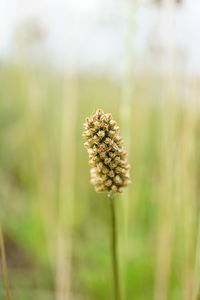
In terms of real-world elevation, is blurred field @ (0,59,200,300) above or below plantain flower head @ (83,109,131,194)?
below

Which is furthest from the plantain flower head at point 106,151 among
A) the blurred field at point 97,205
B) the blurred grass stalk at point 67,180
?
the blurred grass stalk at point 67,180

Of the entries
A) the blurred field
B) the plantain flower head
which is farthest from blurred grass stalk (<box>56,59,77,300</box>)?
the plantain flower head

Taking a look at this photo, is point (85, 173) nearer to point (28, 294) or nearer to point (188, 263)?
point (28, 294)

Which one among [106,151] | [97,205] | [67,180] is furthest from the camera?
[97,205]

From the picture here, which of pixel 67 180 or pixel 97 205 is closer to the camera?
pixel 67 180

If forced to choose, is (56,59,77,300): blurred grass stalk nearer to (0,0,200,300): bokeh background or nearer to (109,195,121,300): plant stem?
(0,0,200,300): bokeh background

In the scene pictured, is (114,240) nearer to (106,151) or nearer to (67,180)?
(106,151)

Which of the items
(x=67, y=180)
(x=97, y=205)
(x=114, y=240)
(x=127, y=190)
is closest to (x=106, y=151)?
(x=114, y=240)

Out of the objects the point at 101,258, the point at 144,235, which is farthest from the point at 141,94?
the point at 101,258
